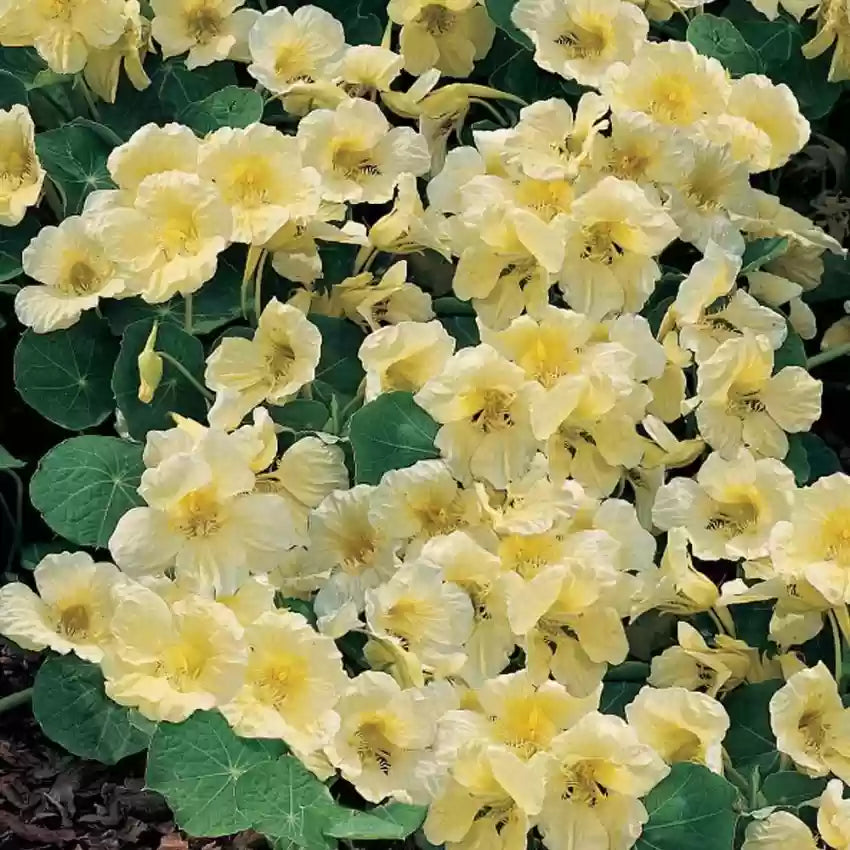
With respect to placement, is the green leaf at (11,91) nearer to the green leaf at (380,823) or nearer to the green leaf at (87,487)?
the green leaf at (87,487)

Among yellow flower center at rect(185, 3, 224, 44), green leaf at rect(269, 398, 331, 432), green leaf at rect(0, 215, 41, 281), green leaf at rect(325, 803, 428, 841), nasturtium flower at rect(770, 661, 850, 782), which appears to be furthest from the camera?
yellow flower center at rect(185, 3, 224, 44)

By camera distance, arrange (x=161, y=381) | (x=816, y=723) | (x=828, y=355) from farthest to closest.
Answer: (x=828, y=355)
(x=161, y=381)
(x=816, y=723)

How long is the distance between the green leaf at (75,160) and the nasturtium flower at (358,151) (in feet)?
0.79

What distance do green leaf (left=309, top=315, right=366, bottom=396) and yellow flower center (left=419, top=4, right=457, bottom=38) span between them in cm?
42

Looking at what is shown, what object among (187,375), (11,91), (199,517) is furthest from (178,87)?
(199,517)

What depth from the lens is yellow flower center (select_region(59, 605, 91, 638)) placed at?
1336 millimetres

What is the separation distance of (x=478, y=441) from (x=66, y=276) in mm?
473

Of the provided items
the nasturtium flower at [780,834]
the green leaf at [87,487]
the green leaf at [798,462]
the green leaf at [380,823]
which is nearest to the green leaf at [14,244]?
the green leaf at [87,487]

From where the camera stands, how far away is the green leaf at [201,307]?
1.49 m

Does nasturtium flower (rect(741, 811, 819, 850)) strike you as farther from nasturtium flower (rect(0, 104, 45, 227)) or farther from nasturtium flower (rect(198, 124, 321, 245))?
nasturtium flower (rect(0, 104, 45, 227))

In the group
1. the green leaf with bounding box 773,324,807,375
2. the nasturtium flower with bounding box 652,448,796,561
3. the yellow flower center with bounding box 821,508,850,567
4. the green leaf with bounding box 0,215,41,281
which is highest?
the yellow flower center with bounding box 821,508,850,567

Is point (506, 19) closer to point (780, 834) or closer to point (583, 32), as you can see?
point (583, 32)

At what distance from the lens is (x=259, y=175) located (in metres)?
1.41

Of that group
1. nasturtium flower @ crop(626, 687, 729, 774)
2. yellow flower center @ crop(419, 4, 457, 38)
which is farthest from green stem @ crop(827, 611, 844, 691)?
yellow flower center @ crop(419, 4, 457, 38)
